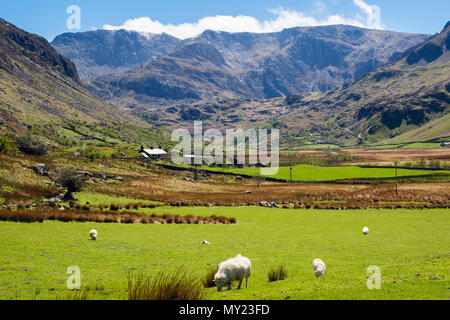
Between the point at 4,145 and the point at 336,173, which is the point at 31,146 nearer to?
the point at 4,145

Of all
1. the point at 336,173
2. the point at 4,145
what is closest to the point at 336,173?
the point at 336,173

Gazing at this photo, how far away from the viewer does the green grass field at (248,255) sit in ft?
42.0

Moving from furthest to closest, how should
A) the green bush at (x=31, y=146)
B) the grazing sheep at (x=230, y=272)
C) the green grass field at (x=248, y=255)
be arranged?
the green bush at (x=31, y=146)
the grazing sheep at (x=230, y=272)
the green grass field at (x=248, y=255)

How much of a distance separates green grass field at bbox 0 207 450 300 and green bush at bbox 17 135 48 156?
73.7m

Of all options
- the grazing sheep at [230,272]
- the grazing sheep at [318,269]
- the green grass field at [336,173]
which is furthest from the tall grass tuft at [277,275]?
the green grass field at [336,173]

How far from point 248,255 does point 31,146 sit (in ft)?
298

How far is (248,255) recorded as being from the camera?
22.3 meters

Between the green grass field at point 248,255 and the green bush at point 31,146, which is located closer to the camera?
the green grass field at point 248,255

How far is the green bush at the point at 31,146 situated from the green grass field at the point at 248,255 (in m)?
73.7

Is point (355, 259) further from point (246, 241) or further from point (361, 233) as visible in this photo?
point (361, 233)

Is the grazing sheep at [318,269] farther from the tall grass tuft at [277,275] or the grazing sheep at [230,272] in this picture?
the grazing sheep at [230,272]
